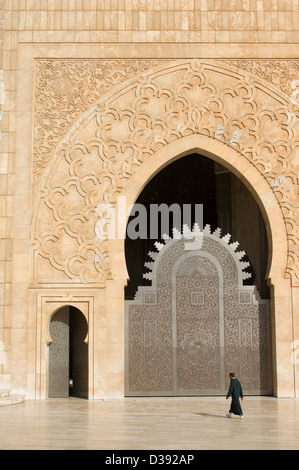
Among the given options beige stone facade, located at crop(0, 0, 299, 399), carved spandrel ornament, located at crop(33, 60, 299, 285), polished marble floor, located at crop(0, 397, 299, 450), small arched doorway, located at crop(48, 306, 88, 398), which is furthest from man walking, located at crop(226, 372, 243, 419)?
small arched doorway, located at crop(48, 306, 88, 398)

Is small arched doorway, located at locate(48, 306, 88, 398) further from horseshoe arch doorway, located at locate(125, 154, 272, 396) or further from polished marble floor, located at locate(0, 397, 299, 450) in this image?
horseshoe arch doorway, located at locate(125, 154, 272, 396)

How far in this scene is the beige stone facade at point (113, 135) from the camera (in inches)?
348

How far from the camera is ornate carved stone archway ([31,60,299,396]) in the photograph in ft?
29.4

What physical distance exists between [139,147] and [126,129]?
32 cm

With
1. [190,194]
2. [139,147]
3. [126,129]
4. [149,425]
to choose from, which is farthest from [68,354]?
[190,194]

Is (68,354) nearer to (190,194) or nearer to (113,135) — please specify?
(113,135)

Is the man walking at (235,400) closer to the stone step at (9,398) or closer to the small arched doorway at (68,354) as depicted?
the small arched doorway at (68,354)

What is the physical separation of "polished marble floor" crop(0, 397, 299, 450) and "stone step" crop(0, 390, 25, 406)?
0.11 meters

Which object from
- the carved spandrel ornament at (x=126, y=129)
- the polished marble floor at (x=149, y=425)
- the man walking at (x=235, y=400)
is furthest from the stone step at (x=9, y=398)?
the man walking at (x=235, y=400)

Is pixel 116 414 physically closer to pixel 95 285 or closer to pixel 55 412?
pixel 55 412

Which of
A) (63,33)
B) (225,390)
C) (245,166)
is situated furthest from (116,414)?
(63,33)

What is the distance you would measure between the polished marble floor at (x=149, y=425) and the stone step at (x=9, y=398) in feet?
0.37

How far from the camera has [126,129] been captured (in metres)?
9.27
